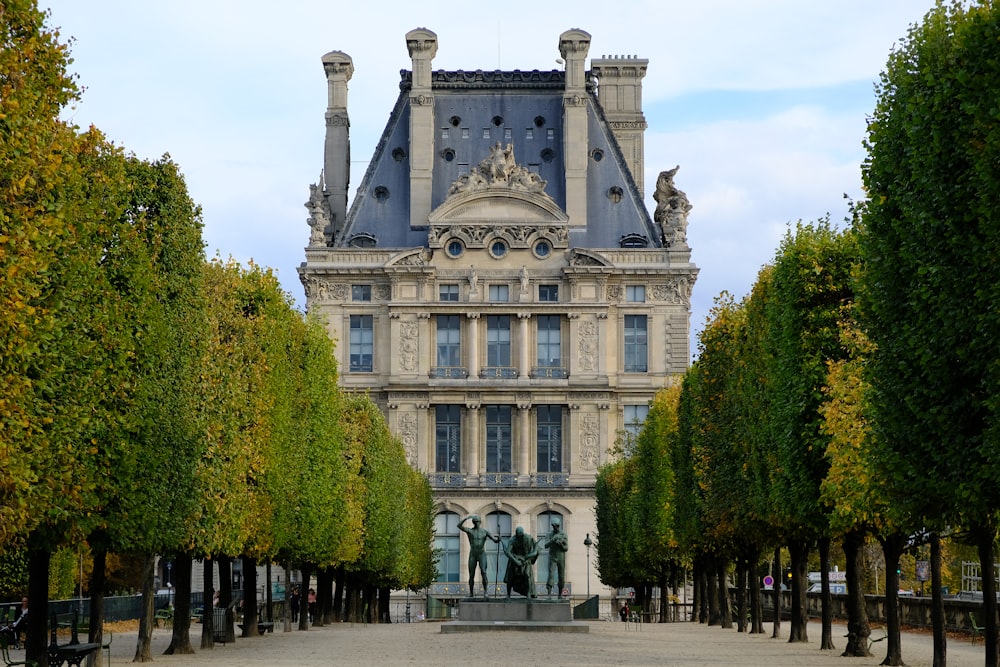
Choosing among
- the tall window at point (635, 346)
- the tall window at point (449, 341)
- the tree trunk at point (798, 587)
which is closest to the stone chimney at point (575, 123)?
A: the tall window at point (635, 346)

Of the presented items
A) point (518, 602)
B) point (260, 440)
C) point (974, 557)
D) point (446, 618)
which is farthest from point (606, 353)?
point (260, 440)

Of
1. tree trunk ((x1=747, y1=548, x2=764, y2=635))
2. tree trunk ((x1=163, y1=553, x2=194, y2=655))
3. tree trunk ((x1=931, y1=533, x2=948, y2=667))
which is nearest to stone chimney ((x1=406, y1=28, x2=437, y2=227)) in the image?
tree trunk ((x1=747, y1=548, x2=764, y2=635))

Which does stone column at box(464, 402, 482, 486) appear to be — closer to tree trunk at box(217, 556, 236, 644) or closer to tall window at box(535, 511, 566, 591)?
tall window at box(535, 511, 566, 591)

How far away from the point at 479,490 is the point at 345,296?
49.3 ft

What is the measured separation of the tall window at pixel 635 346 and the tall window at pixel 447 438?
1124 cm

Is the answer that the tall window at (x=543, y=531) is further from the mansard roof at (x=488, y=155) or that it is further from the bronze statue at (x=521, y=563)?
the bronze statue at (x=521, y=563)

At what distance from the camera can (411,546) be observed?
82500mm

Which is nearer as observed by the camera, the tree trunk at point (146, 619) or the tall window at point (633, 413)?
the tree trunk at point (146, 619)

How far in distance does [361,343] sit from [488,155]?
50.5 ft

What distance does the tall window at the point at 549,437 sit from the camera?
10606 cm

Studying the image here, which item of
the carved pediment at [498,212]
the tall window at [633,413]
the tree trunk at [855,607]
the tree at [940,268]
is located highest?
the carved pediment at [498,212]

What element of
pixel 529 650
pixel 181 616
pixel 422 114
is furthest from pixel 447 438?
pixel 181 616

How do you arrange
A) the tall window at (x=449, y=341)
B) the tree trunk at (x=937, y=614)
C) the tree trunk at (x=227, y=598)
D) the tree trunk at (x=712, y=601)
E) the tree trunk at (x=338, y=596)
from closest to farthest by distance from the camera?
the tree trunk at (x=937, y=614), the tree trunk at (x=227, y=598), the tree trunk at (x=712, y=601), the tree trunk at (x=338, y=596), the tall window at (x=449, y=341)

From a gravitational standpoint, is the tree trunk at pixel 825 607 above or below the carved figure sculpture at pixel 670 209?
below
